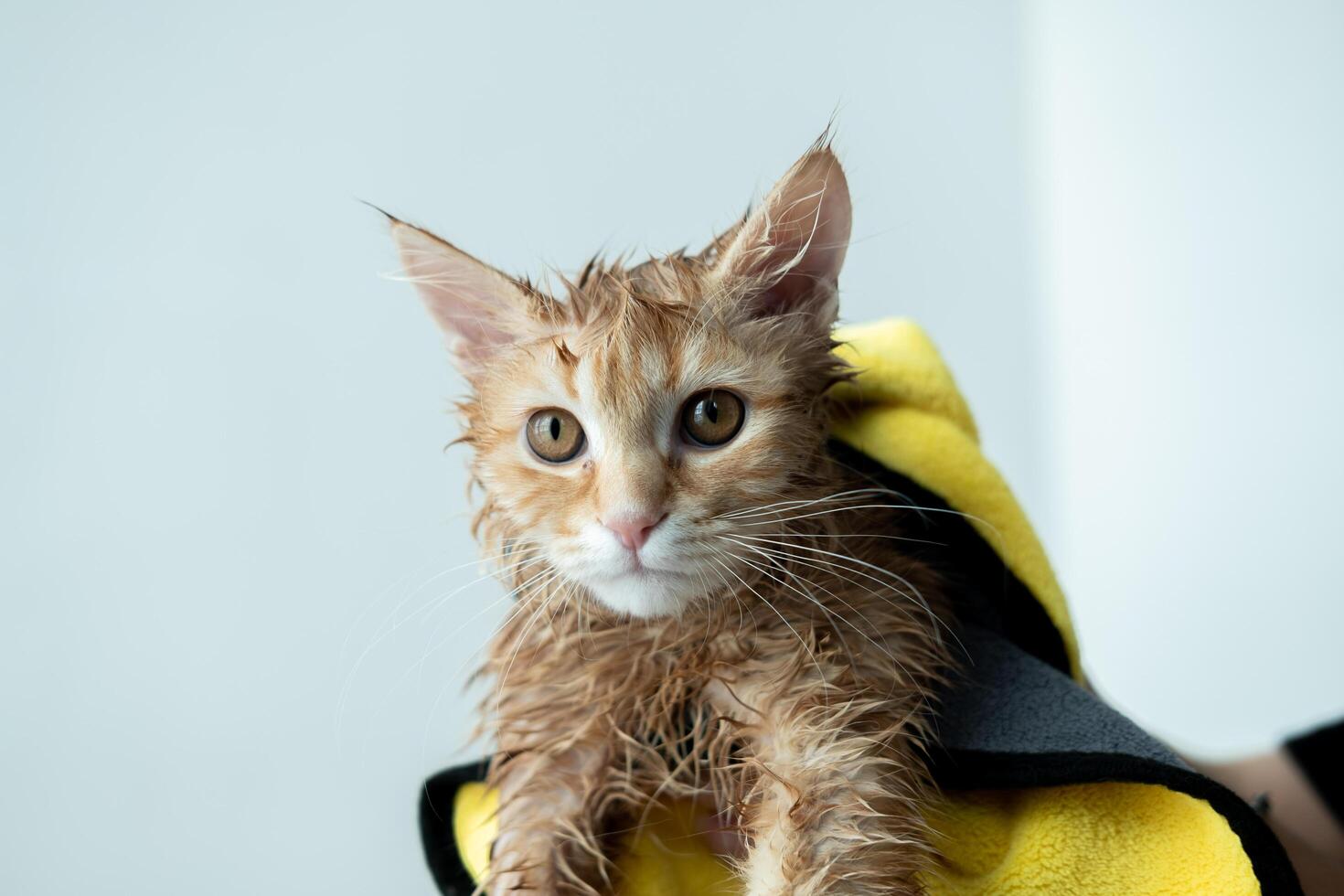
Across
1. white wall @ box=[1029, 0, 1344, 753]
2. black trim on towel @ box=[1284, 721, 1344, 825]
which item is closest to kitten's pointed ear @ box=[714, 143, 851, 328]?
black trim on towel @ box=[1284, 721, 1344, 825]

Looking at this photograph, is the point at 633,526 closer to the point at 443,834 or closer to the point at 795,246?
the point at 795,246

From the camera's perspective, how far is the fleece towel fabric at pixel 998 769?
672 millimetres

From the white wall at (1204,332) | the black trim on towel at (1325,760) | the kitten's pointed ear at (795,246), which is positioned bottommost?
the black trim on towel at (1325,760)

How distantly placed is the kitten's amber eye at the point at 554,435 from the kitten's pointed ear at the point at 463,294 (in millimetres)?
83

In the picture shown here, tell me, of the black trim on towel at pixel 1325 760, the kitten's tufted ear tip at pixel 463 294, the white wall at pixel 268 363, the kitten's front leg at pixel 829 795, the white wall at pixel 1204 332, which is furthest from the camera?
the white wall at pixel 1204 332

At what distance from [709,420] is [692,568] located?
12cm

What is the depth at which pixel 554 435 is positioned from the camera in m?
0.71

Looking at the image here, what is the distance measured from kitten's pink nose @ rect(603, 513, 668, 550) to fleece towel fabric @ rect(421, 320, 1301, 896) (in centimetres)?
26

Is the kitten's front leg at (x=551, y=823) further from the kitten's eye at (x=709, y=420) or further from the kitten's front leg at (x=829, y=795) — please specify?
the kitten's eye at (x=709, y=420)

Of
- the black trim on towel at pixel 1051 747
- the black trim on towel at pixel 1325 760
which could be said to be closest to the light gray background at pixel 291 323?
the black trim on towel at pixel 1051 747

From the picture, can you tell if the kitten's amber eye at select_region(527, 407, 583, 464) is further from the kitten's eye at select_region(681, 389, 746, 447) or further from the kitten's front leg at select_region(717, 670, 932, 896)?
the kitten's front leg at select_region(717, 670, 932, 896)

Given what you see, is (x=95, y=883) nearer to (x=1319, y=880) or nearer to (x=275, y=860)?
(x=275, y=860)

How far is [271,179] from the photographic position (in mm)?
987

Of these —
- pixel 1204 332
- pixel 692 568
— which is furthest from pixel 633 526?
pixel 1204 332
